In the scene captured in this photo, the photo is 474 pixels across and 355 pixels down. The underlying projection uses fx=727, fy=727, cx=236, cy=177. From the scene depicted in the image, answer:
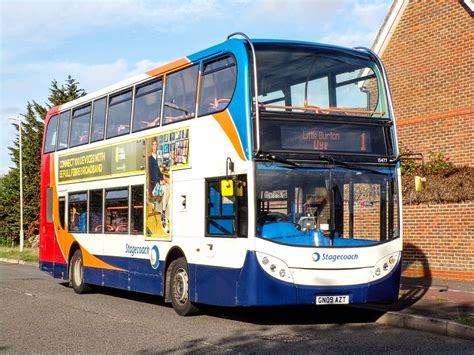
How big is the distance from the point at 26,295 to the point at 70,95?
2697 centimetres

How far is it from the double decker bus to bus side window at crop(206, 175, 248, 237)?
28 mm

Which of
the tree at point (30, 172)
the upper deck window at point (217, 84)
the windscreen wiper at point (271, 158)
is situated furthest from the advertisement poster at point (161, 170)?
the tree at point (30, 172)

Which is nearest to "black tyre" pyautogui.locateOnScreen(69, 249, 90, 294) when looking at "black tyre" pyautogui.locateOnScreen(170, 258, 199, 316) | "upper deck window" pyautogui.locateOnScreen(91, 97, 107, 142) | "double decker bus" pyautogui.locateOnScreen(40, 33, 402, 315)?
"upper deck window" pyautogui.locateOnScreen(91, 97, 107, 142)


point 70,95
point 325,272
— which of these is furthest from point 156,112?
point 70,95

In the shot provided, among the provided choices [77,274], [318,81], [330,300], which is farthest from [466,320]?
[77,274]

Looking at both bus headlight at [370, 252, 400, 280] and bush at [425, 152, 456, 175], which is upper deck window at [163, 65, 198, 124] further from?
bush at [425, 152, 456, 175]

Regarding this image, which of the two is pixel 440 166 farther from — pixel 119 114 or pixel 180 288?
pixel 180 288

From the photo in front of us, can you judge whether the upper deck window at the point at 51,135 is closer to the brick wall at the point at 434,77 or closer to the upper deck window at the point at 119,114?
the upper deck window at the point at 119,114

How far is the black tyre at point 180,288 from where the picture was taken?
1184cm

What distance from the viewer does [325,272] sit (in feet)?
33.4

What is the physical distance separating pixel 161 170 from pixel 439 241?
724 cm

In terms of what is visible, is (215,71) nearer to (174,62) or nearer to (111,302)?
(174,62)

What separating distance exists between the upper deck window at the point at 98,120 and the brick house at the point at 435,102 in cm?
748

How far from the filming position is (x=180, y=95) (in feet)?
40.2
